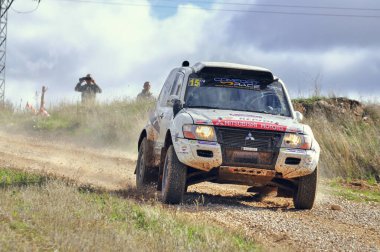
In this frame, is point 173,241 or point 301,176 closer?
point 173,241

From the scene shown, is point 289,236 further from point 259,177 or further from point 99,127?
point 99,127

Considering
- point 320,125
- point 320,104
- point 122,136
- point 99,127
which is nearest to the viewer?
point 320,125

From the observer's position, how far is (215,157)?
1069 cm

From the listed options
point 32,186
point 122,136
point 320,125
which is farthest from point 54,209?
point 122,136

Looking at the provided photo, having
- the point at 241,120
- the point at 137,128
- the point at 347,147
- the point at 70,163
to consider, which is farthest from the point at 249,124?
the point at 137,128

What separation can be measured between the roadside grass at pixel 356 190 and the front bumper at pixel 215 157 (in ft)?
11.2

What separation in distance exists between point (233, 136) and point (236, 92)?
51.0 inches

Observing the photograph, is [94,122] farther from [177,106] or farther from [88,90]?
[177,106]

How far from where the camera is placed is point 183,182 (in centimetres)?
1080

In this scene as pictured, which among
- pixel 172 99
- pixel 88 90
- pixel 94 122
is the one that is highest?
pixel 88 90

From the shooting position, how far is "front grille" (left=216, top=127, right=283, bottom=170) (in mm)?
10750

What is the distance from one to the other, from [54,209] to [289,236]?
2551 millimetres

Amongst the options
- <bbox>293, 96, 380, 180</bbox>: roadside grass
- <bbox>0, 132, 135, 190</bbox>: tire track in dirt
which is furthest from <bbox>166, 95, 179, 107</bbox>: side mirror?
<bbox>293, 96, 380, 180</bbox>: roadside grass

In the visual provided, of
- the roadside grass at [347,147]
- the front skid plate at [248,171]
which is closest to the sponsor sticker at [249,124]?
the front skid plate at [248,171]
